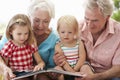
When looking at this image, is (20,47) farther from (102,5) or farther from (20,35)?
(102,5)

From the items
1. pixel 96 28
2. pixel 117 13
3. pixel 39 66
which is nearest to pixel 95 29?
pixel 96 28

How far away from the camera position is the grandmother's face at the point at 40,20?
2119 mm

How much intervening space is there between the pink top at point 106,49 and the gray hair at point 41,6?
31cm

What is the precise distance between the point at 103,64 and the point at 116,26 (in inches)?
10.9

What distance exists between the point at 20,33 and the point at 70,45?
0.35 meters

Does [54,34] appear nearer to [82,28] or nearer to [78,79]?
[82,28]

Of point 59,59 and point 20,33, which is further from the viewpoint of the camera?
point 59,59

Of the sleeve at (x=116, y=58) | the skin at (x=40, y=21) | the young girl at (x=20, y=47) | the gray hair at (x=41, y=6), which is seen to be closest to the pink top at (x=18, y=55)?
the young girl at (x=20, y=47)

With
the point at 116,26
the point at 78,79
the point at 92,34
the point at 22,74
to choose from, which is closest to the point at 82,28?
the point at 92,34

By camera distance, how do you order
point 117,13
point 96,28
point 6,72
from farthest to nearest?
1. point 117,13
2. point 96,28
3. point 6,72

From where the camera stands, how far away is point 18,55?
6.77 ft

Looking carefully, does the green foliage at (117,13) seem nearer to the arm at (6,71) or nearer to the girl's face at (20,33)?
the girl's face at (20,33)

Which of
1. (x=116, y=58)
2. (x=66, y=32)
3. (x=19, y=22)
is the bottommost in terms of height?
(x=116, y=58)

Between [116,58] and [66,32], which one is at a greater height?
[66,32]
